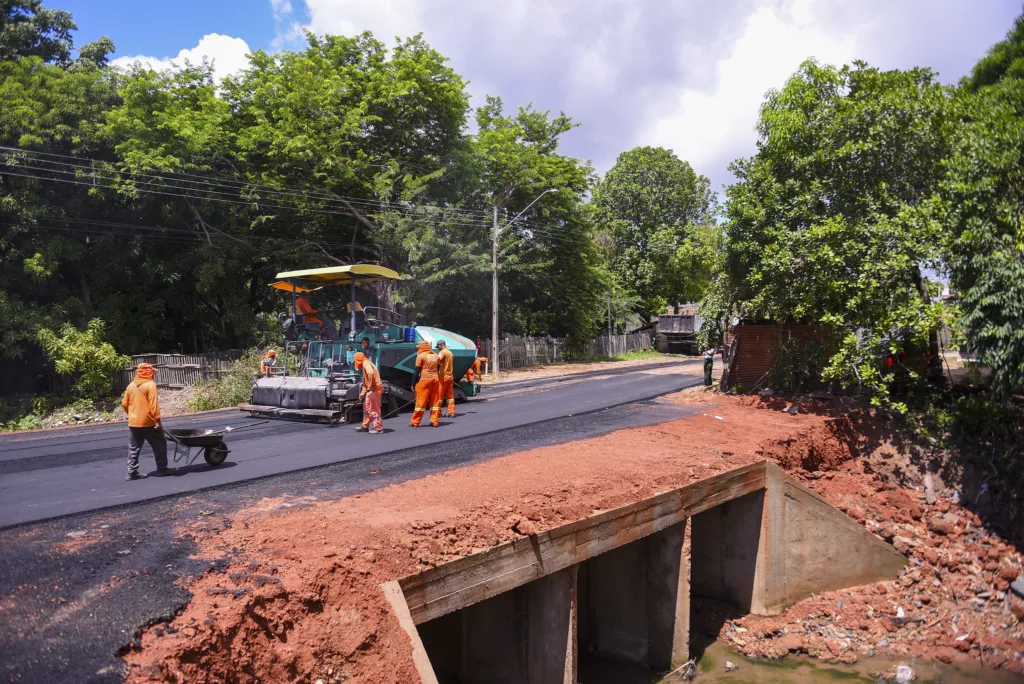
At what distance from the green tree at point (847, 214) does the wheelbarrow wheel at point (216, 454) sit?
10291 millimetres

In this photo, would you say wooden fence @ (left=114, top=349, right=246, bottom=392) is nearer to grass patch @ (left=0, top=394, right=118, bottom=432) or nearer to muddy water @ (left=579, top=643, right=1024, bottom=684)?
grass patch @ (left=0, top=394, right=118, bottom=432)

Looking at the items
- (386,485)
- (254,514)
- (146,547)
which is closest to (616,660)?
(386,485)

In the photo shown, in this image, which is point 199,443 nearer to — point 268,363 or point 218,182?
point 268,363

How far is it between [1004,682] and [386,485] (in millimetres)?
8711

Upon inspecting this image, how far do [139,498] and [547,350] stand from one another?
26.0 m

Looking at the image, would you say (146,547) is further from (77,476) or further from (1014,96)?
(1014,96)

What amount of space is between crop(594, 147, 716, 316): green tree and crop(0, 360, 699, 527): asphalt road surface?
27.3 m

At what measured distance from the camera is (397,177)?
2595cm

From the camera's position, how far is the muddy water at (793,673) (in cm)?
952

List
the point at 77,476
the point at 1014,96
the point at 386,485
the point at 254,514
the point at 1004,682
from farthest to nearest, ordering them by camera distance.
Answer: the point at 1014,96
the point at 1004,682
the point at 77,476
the point at 386,485
the point at 254,514

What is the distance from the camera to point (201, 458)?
9492 millimetres

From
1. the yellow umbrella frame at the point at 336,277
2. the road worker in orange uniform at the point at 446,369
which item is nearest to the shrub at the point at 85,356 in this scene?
the yellow umbrella frame at the point at 336,277

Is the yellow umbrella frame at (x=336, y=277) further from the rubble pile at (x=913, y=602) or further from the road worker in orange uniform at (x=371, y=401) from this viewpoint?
the rubble pile at (x=913, y=602)

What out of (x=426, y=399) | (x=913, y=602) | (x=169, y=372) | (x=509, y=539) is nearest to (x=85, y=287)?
(x=169, y=372)
